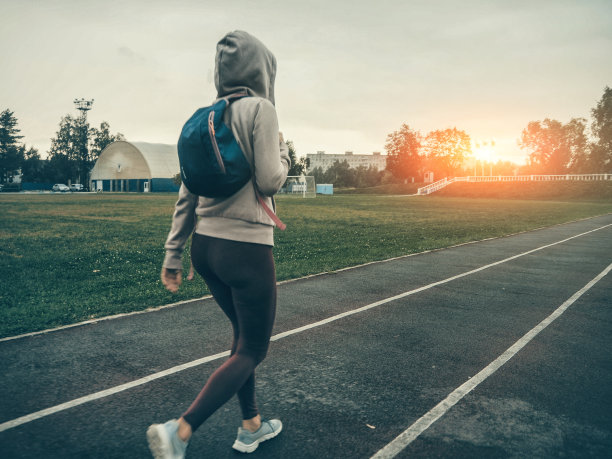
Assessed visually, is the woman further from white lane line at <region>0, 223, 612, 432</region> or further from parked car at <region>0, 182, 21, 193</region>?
parked car at <region>0, 182, 21, 193</region>

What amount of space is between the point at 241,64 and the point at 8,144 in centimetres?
11593

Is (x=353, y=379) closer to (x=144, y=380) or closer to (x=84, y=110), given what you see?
(x=144, y=380)

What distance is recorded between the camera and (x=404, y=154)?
3765 inches

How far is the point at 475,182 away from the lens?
6906cm

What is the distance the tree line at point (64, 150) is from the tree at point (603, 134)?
3683 inches

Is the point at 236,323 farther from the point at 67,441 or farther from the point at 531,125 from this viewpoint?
the point at 531,125

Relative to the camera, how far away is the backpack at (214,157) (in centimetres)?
225

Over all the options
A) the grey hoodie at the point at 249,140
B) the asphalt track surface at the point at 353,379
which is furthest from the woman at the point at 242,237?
the asphalt track surface at the point at 353,379

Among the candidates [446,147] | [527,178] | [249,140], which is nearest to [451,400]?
[249,140]

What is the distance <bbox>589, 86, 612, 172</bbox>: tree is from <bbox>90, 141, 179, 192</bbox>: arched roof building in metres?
67.8

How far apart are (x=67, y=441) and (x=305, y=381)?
1.68 meters

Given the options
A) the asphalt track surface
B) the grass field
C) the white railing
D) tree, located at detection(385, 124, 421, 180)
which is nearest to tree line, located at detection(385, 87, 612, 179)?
tree, located at detection(385, 124, 421, 180)

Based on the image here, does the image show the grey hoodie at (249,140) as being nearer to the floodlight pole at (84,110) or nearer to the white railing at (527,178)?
the white railing at (527,178)

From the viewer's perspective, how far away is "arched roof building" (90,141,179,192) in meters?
76.1
